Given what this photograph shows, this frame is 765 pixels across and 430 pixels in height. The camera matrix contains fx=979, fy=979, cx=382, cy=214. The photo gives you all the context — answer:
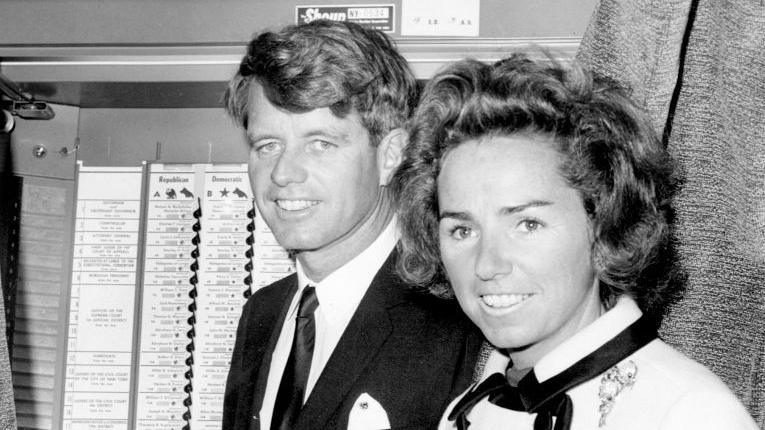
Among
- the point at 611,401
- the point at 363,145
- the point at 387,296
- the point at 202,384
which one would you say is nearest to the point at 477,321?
the point at 611,401

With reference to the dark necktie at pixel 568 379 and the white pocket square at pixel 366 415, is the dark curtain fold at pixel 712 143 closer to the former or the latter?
the dark necktie at pixel 568 379

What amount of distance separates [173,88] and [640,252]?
73 centimetres

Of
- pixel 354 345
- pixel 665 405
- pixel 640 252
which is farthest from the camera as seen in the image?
pixel 354 345

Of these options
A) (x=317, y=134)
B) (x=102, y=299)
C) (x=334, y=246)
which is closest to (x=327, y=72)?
(x=317, y=134)

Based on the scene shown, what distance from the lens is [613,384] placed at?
1.03 m

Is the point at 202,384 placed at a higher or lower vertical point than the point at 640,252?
lower

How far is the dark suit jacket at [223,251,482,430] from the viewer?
4.32 feet

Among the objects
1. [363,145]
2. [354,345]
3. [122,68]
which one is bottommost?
[354,345]

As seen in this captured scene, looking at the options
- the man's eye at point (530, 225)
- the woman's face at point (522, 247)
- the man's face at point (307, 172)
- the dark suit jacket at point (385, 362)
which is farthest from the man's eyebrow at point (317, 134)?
the man's eye at point (530, 225)

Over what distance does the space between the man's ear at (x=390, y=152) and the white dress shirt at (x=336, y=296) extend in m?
0.09

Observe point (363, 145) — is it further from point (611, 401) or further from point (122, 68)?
point (611, 401)

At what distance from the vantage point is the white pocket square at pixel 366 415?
1295mm

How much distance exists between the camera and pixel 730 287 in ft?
3.46

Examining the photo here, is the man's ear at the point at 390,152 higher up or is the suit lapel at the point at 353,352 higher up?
the man's ear at the point at 390,152
